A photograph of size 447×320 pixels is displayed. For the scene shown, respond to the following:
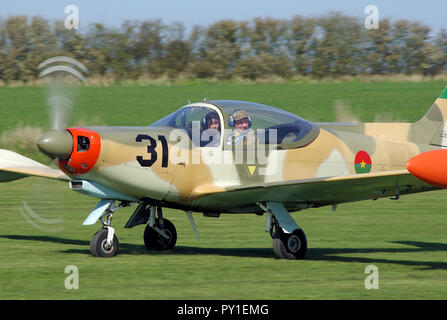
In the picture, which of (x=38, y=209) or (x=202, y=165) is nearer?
(x=202, y=165)

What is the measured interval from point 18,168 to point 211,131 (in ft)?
12.0

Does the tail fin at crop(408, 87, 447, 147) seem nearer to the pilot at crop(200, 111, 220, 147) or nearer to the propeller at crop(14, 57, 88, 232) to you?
the pilot at crop(200, 111, 220, 147)

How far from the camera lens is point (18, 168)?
13.6m

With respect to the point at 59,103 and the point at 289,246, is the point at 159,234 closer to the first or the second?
the point at 289,246

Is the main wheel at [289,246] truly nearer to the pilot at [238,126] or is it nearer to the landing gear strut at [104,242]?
the pilot at [238,126]

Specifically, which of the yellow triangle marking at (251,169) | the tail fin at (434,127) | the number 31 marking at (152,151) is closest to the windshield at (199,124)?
the number 31 marking at (152,151)

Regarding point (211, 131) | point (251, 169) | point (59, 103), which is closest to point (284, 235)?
point (251, 169)

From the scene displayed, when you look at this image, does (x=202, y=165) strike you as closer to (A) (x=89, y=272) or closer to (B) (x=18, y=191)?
(A) (x=89, y=272)

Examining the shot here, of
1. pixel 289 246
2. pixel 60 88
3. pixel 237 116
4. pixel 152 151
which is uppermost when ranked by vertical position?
pixel 60 88

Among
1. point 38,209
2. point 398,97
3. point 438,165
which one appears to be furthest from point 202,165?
point 398,97

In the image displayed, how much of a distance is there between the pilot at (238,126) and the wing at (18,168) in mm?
2977

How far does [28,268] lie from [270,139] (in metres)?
3.72

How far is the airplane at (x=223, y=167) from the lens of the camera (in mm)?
11008

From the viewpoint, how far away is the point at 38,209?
18016mm
